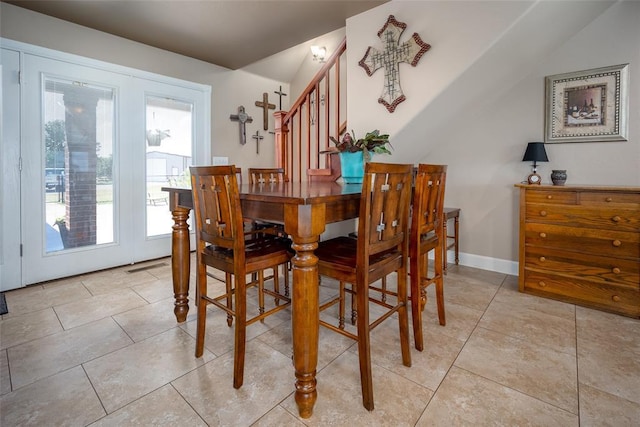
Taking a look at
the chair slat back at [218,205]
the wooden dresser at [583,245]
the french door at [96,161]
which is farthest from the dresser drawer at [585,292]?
the french door at [96,161]

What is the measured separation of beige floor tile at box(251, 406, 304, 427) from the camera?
1236 millimetres

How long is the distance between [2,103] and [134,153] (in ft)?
3.31

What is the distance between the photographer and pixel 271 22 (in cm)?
300

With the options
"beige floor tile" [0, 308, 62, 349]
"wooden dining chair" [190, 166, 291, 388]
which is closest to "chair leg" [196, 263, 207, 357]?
"wooden dining chair" [190, 166, 291, 388]

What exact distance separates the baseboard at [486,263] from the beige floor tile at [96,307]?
2.97 meters

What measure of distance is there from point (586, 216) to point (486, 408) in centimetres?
173

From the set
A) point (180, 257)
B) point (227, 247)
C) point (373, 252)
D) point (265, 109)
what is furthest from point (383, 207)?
point (265, 109)

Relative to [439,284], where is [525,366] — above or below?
below

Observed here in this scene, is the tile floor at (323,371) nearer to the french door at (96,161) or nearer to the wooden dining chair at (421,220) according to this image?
the wooden dining chair at (421,220)

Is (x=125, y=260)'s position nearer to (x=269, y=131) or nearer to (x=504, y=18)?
(x=269, y=131)

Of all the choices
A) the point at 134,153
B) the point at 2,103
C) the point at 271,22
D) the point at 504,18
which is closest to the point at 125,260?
the point at 134,153

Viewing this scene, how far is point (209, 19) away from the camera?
2900mm

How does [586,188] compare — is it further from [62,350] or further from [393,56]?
[62,350]

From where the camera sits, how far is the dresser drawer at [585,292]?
2.15 m
